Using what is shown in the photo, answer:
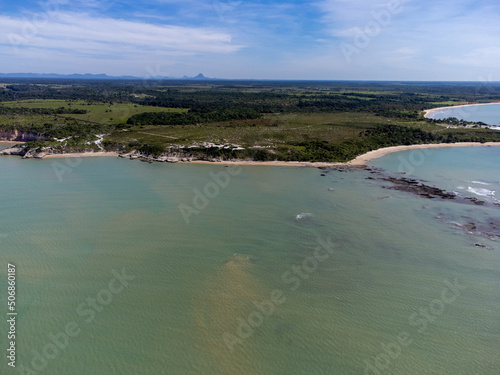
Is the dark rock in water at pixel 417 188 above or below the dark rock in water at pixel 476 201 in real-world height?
above

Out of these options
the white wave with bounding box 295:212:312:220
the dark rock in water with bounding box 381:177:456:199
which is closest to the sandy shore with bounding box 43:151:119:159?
the white wave with bounding box 295:212:312:220

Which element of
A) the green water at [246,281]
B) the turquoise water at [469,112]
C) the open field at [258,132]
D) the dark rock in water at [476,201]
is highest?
the turquoise water at [469,112]

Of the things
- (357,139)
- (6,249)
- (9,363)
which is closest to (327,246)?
(9,363)

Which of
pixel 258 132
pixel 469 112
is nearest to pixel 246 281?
pixel 258 132

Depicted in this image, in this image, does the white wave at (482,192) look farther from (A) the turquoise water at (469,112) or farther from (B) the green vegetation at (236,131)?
(A) the turquoise water at (469,112)

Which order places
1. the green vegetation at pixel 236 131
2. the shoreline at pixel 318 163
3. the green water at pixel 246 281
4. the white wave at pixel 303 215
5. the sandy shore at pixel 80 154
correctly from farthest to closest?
1. the green vegetation at pixel 236 131
2. the sandy shore at pixel 80 154
3. the shoreline at pixel 318 163
4. the white wave at pixel 303 215
5. the green water at pixel 246 281

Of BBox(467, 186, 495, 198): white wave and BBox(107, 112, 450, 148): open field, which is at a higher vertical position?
BBox(107, 112, 450, 148): open field

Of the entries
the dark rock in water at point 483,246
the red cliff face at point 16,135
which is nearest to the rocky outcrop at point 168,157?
the red cliff face at point 16,135

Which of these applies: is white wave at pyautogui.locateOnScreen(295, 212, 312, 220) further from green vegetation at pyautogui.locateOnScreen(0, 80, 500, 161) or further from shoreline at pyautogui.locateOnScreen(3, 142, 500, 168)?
green vegetation at pyautogui.locateOnScreen(0, 80, 500, 161)

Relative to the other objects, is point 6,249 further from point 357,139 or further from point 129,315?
point 357,139
